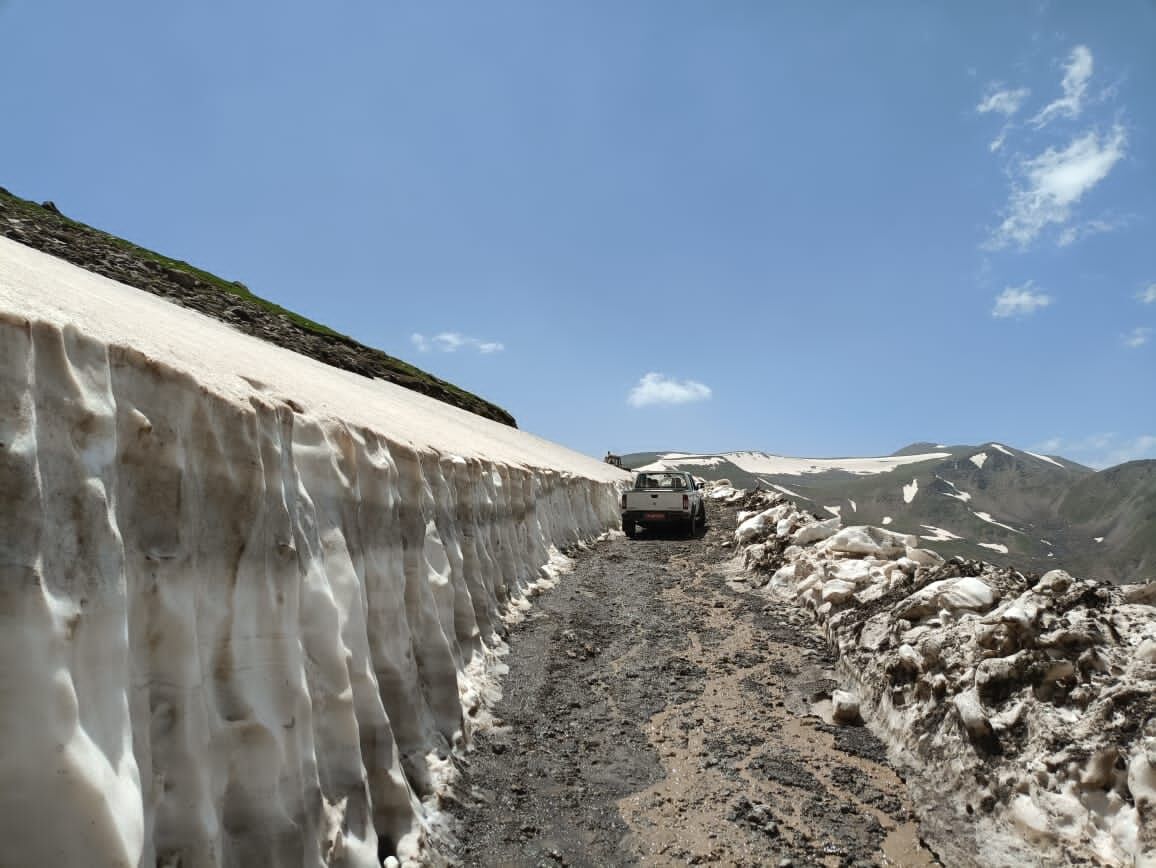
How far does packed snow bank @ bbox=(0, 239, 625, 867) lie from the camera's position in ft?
8.27

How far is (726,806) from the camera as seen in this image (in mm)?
5023

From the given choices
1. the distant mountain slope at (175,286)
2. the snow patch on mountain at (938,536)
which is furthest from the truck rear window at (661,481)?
the distant mountain slope at (175,286)

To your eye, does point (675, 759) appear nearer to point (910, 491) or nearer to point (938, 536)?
point (938, 536)

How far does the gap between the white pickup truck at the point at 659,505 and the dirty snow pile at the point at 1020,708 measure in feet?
39.6

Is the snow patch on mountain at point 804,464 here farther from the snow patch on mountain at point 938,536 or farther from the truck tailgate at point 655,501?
the truck tailgate at point 655,501

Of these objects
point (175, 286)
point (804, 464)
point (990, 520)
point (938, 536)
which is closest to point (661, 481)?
point (938, 536)

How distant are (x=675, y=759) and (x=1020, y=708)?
2.80 metres

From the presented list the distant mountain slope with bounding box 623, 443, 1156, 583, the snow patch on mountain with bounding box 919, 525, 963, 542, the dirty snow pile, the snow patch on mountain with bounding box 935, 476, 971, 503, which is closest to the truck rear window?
the distant mountain slope with bounding box 623, 443, 1156, 583

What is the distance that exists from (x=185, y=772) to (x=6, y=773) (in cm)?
84

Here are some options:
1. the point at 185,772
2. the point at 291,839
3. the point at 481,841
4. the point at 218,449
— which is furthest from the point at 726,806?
the point at 218,449

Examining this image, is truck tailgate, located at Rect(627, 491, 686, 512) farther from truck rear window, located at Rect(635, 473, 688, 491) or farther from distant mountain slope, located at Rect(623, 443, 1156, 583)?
distant mountain slope, located at Rect(623, 443, 1156, 583)

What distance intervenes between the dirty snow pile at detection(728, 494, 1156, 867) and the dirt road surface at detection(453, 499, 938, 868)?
0.39 meters

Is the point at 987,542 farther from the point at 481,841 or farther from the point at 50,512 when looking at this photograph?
the point at 50,512

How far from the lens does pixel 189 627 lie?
328 cm
